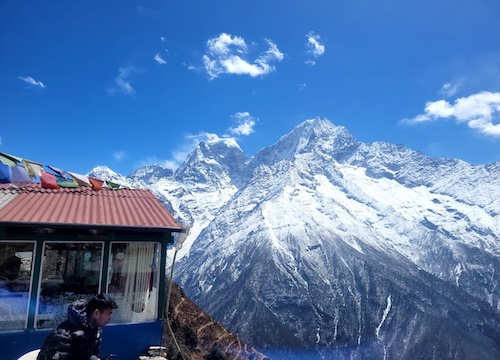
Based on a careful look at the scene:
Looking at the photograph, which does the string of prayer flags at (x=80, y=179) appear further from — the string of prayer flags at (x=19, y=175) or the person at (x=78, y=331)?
the person at (x=78, y=331)

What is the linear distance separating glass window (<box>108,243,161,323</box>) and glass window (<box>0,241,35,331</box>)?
95.6 inches

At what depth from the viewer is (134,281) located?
13820mm

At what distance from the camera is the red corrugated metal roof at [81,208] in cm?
1255

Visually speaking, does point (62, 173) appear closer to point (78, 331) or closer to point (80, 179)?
point (80, 179)

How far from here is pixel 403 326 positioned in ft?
563

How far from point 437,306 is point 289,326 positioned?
71.2 m

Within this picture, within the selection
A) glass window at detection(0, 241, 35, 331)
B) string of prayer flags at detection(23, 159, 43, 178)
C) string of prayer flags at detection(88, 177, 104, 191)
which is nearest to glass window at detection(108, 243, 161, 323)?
glass window at detection(0, 241, 35, 331)

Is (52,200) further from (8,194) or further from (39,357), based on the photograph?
(39,357)

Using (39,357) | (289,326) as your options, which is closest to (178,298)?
(39,357)

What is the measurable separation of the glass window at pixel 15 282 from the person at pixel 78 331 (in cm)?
732

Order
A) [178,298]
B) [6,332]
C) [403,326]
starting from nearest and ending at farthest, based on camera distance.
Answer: [6,332] → [178,298] → [403,326]

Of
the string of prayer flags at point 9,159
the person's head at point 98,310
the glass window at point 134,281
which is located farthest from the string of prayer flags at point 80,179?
the person's head at point 98,310

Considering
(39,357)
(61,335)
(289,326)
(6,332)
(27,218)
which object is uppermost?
(27,218)

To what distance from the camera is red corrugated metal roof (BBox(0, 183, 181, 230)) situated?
12555 mm
